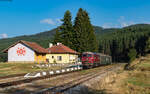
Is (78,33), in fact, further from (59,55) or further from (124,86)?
(124,86)

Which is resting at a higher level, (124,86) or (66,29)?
(66,29)

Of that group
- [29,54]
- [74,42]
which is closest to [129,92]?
[29,54]

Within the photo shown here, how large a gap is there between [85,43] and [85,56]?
85.1 ft

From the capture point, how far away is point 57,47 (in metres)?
58.8

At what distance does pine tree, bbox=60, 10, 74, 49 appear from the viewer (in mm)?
71344

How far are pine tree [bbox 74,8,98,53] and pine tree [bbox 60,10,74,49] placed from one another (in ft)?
10.4

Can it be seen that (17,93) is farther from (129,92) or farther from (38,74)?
(38,74)

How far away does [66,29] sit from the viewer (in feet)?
238

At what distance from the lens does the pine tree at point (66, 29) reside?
71.3 m

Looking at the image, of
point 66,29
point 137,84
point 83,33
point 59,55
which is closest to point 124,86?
point 137,84

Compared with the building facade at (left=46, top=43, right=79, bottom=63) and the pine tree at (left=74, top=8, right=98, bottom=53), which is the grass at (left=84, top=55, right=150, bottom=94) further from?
the pine tree at (left=74, top=8, right=98, bottom=53)

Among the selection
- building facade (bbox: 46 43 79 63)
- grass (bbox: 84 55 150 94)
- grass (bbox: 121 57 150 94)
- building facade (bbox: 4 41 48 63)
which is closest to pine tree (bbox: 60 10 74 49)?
building facade (bbox: 46 43 79 63)

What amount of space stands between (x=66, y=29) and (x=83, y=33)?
10554 millimetres

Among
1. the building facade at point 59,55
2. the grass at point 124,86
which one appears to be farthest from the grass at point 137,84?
the building facade at point 59,55
